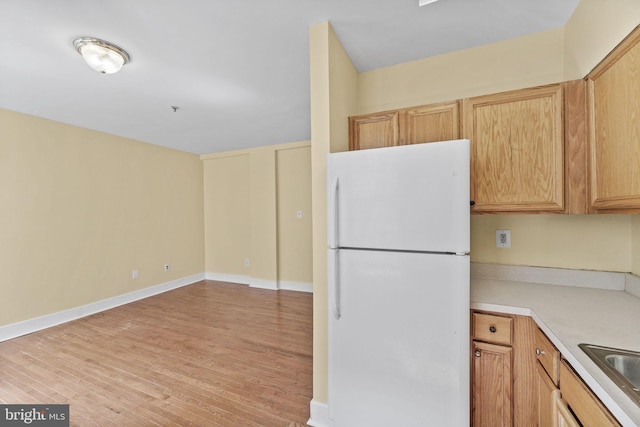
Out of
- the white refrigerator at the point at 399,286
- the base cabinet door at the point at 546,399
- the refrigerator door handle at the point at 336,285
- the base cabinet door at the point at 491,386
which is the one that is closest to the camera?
the base cabinet door at the point at 546,399

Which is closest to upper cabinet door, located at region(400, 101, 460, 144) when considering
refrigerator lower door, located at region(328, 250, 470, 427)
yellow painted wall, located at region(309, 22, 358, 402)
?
yellow painted wall, located at region(309, 22, 358, 402)

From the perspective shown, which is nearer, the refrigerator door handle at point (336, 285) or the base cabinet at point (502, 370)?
the base cabinet at point (502, 370)

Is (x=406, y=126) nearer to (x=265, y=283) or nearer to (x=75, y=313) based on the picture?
(x=265, y=283)

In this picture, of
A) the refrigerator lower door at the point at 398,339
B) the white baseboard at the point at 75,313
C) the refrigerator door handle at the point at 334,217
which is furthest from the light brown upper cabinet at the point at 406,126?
→ the white baseboard at the point at 75,313

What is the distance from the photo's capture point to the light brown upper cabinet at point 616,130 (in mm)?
1131

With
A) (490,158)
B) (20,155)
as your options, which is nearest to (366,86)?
(490,158)

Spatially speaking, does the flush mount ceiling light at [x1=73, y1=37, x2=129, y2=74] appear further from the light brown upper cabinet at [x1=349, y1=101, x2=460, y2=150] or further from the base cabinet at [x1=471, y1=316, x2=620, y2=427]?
the base cabinet at [x1=471, y1=316, x2=620, y2=427]

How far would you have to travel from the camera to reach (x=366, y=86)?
2.29 metres

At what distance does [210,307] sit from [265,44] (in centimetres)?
339

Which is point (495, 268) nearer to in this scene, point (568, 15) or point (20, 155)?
point (568, 15)

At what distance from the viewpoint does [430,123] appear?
1.79 m

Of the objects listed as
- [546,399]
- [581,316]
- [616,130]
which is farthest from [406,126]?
[546,399]

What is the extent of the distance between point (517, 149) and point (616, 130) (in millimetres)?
408

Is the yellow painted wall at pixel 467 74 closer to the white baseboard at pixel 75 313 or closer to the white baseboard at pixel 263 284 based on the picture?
the white baseboard at pixel 263 284
